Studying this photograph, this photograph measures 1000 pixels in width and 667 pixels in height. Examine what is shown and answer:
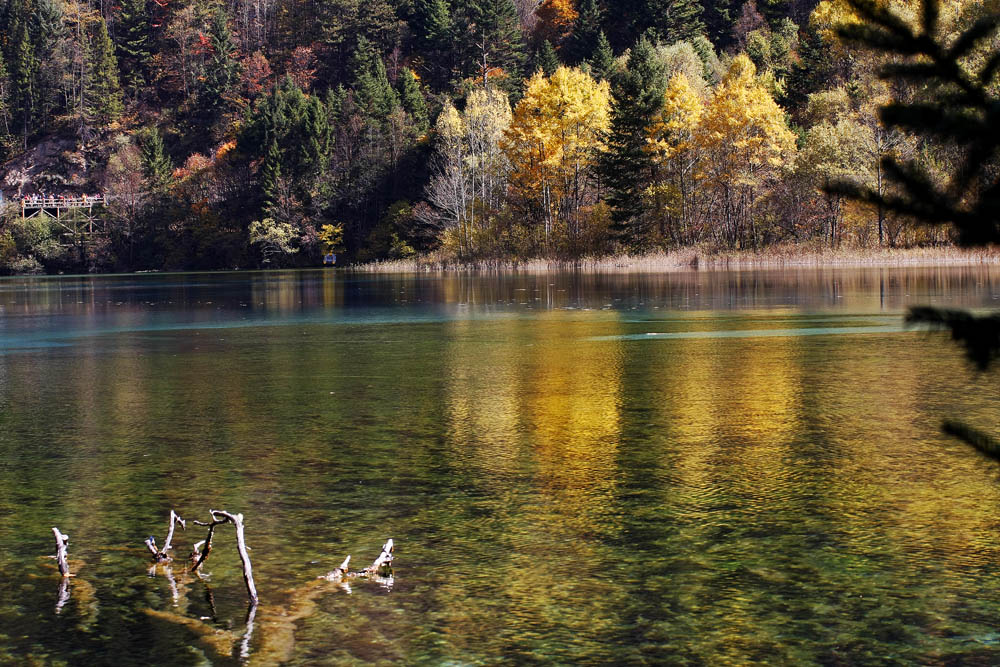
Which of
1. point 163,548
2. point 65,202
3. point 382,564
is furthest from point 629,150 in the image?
point 65,202

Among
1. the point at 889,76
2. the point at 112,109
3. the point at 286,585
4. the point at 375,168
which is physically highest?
the point at 112,109

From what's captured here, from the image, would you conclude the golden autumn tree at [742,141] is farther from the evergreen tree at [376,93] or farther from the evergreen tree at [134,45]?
the evergreen tree at [134,45]

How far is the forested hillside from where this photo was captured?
6378 centimetres

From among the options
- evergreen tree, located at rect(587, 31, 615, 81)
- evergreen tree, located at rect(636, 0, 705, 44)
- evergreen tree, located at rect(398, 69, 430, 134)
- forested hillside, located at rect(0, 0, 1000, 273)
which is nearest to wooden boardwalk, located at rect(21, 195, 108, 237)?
forested hillside, located at rect(0, 0, 1000, 273)

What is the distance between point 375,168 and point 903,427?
263ft

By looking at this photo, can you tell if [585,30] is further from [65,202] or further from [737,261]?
[737,261]

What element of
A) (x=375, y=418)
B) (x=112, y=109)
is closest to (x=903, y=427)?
(x=375, y=418)

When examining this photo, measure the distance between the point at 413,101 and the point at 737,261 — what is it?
42.8 meters

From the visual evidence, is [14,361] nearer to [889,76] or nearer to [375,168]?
[889,76]

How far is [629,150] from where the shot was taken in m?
63.0

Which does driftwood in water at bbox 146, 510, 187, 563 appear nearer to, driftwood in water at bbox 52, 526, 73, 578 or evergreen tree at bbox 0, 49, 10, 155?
driftwood in water at bbox 52, 526, 73, 578

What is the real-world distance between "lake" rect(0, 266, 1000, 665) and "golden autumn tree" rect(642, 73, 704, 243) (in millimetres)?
50011

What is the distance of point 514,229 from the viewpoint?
68.3m

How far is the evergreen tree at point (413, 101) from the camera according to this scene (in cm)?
9006
